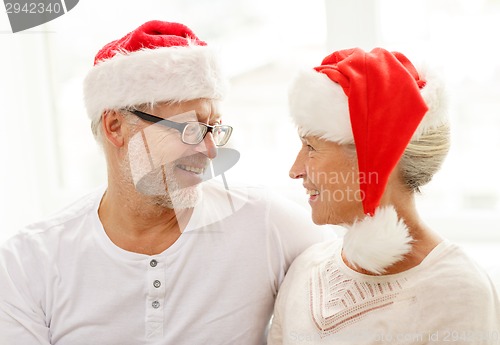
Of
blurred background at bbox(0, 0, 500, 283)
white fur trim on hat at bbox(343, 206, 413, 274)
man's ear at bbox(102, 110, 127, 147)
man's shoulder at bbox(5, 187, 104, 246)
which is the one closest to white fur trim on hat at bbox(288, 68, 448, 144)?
white fur trim on hat at bbox(343, 206, 413, 274)

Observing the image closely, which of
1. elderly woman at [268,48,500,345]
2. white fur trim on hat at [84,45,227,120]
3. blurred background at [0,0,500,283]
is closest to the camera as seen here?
elderly woman at [268,48,500,345]

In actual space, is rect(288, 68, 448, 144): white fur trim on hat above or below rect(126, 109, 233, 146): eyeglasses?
above

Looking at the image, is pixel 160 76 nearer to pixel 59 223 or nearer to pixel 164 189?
pixel 164 189

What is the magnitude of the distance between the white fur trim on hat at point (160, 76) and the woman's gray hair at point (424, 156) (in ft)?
1.93

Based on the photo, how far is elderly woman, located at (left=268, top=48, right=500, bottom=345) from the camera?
1.46 metres

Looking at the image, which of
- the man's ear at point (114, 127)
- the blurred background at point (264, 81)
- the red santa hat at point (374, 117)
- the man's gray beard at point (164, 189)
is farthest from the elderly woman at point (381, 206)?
the blurred background at point (264, 81)

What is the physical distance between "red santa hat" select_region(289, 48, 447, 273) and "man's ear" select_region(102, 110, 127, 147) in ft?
1.83

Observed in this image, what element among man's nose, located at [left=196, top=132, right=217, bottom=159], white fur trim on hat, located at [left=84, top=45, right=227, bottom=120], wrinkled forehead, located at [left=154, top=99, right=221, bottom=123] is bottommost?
man's nose, located at [left=196, top=132, right=217, bottom=159]

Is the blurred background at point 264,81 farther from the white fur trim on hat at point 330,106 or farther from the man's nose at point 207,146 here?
the white fur trim on hat at point 330,106

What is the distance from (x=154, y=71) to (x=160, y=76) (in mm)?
23

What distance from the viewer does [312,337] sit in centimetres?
164

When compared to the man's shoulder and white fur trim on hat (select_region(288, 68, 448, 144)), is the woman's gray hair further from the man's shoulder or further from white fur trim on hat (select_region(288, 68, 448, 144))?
the man's shoulder

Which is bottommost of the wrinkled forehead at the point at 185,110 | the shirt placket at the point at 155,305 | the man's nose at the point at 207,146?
the shirt placket at the point at 155,305

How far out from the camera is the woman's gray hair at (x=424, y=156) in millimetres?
1531
